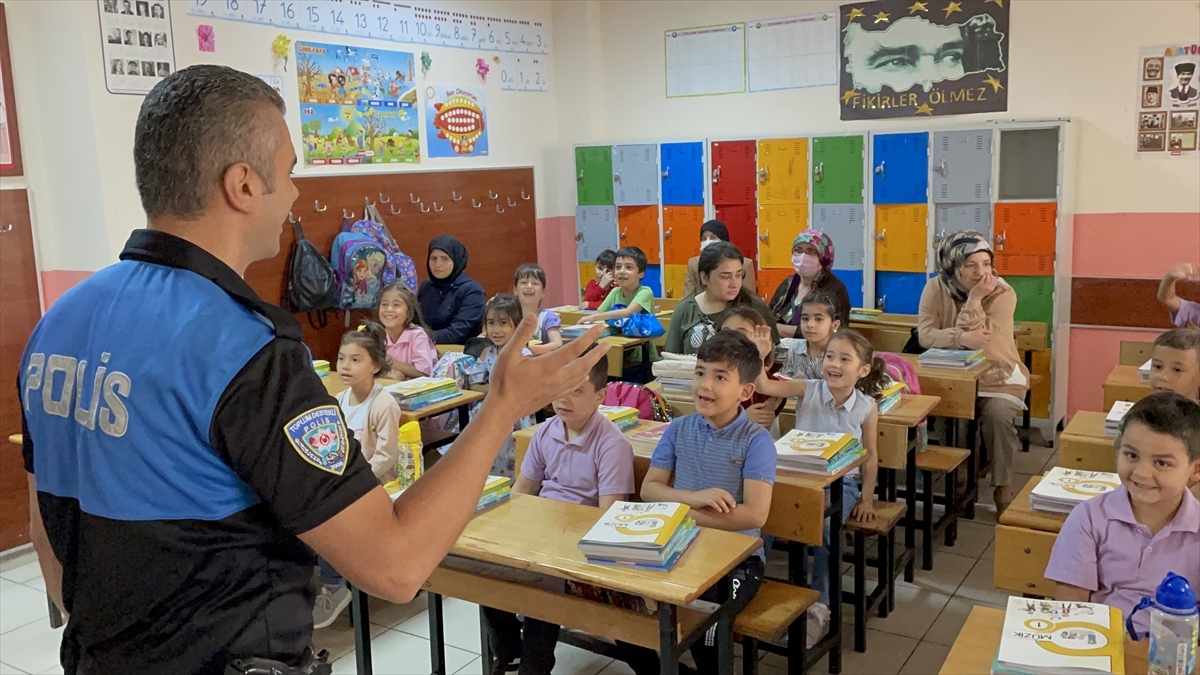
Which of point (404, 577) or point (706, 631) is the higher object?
point (404, 577)

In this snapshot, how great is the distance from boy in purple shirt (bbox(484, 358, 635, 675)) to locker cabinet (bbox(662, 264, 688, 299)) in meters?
4.42

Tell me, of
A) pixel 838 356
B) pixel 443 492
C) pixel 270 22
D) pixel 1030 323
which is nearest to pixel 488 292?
pixel 270 22

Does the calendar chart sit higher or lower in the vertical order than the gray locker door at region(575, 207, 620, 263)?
higher

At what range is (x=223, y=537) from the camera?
109 cm

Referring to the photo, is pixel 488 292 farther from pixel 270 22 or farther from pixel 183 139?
pixel 183 139

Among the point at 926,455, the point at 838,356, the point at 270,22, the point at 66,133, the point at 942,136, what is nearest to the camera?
the point at 838,356

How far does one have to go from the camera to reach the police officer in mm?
1053

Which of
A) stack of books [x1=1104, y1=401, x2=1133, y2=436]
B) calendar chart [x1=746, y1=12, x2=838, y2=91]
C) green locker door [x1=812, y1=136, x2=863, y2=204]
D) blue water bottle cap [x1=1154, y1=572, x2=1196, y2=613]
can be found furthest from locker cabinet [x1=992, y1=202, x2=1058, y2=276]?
blue water bottle cap [x1=1154, y1=572, x2=1196, y2=613]

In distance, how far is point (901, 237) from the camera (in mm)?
6500

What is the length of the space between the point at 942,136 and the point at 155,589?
603 centimetres

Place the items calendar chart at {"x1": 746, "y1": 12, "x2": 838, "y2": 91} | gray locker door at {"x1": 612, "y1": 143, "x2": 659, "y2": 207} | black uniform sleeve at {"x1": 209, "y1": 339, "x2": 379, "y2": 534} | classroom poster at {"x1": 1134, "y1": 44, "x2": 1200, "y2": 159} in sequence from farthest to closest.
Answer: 1. gray locker door at {"x1": 612, "y1": 143, "x2": 659, "y2": 207}
2. calendar chart at {"x1": 746, "y1": 12, "x2": 838, "y2": 91}
3. classroom poster at {"x1": 1134, "y1": 44, "x2": 1200, "y2": 159}
4. black uniform sleeve at {"x1": 209, "y1": 339, "x2": 379, "y2": 534}

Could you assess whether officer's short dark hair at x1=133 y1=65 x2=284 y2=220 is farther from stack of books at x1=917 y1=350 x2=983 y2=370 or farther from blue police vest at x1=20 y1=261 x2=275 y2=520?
stack of books at x1=917 y1=350 x2=983 y2=370

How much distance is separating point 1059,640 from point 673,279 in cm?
588

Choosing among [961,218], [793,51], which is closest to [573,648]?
[961,218]
